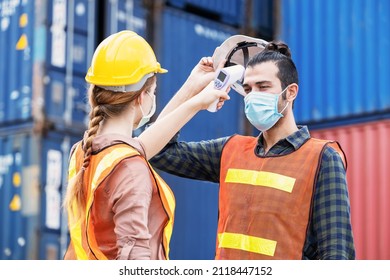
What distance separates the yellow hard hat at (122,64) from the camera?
3451mm

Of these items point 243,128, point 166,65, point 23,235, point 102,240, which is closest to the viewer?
point 102,240

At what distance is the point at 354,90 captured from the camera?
14.5 metres

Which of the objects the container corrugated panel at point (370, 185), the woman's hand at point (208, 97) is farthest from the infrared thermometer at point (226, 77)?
the container corrugated panel at point (370, 185)

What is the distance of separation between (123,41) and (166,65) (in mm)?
11566

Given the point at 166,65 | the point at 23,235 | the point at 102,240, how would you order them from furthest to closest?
the point at 166,65, the point at 23,235, the point at 102,240

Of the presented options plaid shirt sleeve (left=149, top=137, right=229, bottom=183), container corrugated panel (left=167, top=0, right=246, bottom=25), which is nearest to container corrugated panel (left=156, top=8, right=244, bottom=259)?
container corrugated panel (left=167, top=0, right=246, bottom=25)

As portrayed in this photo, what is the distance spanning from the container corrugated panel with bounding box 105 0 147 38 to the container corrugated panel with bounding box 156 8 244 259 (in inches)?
13.2

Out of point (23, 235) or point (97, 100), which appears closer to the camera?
point (97, 100)

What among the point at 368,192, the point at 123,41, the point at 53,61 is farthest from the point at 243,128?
the point at 123,41

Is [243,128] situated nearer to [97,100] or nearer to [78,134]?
[78,134]

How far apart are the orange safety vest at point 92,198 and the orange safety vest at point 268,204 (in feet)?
A: 2.11

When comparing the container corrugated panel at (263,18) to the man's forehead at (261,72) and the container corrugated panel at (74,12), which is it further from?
the man's forehead at (261,72)

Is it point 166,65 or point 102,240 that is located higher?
point 166,65

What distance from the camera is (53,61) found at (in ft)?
44.3
